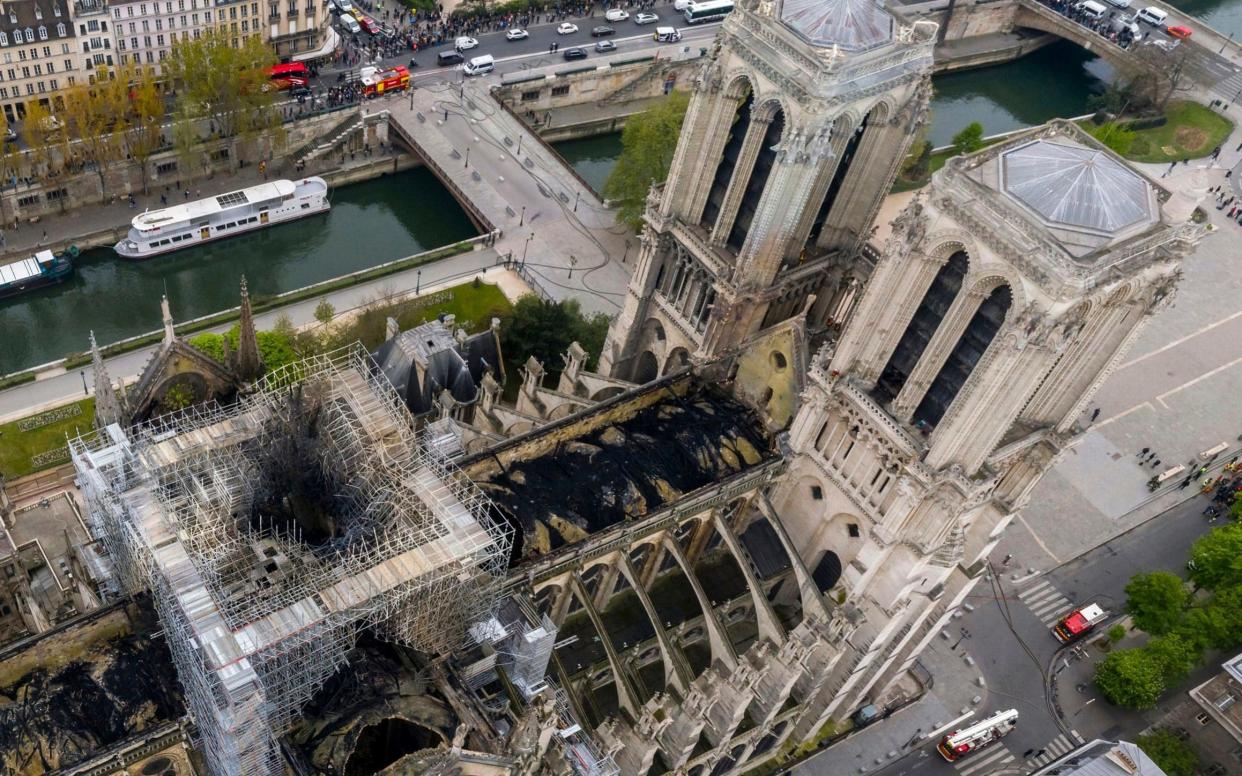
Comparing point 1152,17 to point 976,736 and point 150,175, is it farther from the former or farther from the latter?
point 150,175

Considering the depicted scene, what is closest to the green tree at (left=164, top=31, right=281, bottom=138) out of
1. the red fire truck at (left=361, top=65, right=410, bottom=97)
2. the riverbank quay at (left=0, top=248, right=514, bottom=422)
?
the red fire truck at (left=361, top=65, right=410, bottom=97)

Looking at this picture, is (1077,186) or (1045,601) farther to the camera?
(1045,601)

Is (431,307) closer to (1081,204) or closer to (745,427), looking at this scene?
(745,427)

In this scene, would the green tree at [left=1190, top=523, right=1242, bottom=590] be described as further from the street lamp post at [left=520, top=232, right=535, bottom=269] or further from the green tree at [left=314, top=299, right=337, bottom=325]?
the green tree at [left=314, top=299, right=337, bottom=325]

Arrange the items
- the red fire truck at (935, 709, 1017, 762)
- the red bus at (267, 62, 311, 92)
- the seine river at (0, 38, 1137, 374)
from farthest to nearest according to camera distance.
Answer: the red bus at (267, 62, 311, 92) → the seine river at (0, 38, 1137, 374) → the red fire truck at (935, 709, 1017, 762)

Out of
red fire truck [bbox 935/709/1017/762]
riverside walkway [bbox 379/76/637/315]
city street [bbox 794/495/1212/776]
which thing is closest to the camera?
red fire truck [bbox 935/709/1017/762]

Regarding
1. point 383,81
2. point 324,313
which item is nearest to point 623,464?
point 324,313

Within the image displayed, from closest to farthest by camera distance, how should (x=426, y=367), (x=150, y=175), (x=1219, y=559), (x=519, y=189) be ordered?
(x=426, y=367) < (x=1219, y=559) < (x=150, y=175) < (x=519, y=189)
